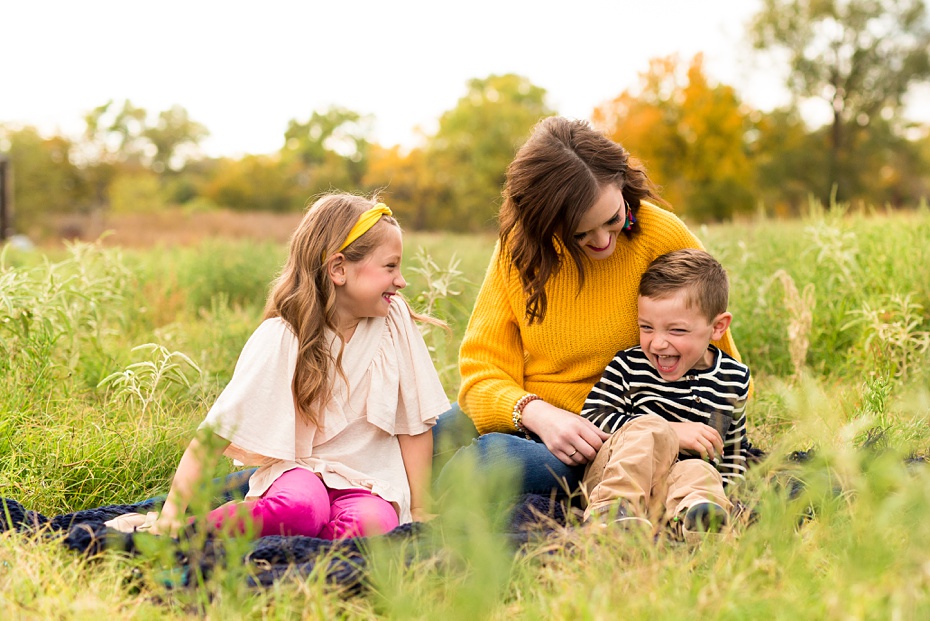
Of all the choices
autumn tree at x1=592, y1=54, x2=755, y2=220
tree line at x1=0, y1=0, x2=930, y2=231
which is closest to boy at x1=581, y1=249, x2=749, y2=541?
tree line at x1=0, y1=0, x2=930, y2=231

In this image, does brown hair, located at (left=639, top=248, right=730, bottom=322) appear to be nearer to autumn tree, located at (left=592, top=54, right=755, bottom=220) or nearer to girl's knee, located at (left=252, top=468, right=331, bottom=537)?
girl's knee, located at (left=252, top=468, right=331, bottom=537)

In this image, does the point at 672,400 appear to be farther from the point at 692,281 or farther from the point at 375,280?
the point at 375,280

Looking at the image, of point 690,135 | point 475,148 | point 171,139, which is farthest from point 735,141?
point 171,139

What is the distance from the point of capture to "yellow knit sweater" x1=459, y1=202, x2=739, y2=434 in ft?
9.43

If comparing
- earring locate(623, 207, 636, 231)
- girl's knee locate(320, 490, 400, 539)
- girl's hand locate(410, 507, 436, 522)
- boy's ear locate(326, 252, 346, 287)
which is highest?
earring locate(623, 207, 636, 231)

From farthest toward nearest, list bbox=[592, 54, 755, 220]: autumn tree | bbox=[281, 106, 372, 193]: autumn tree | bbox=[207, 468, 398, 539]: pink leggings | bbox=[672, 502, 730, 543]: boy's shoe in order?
1. bbox=[281, 106, 372, 193]: autumn tree
2. bbox=[592, 54, 755, 220]: autumn tree
3. bbox=[207, 468, 398, 539]: pink leggings
4. bbox=[672, 502, 730, 543]: boy's shoe

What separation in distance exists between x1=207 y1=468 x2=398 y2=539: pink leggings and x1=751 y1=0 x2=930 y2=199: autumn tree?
27.6 m

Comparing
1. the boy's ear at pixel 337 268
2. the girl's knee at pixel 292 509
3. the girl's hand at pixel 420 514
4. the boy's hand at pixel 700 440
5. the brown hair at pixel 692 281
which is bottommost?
the girl's hand at pixel 420 514

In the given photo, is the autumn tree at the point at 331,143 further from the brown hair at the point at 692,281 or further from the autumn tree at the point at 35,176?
the brown hair at the point at 692,281

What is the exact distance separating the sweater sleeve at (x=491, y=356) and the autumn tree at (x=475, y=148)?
25.5 metres

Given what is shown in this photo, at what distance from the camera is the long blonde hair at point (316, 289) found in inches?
102

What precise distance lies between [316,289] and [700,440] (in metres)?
1.24

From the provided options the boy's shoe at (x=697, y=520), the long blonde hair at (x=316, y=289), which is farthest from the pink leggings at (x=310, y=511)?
the boy's shoe at (x=697, y=520)

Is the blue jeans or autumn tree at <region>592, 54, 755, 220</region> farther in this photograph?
autumn tree at <region>592, 54, 755, 220</region>
